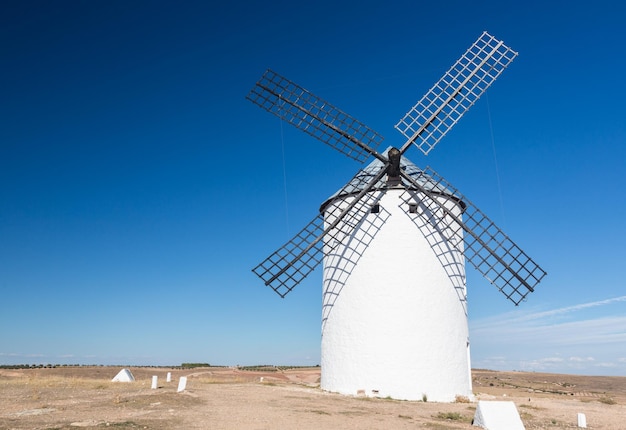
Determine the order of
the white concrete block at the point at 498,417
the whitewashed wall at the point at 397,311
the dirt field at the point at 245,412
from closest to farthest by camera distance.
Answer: the dirt field at the point at 245,412
the white concrete block at the point at 498,417
the whitewashed wall at the point at 397,311

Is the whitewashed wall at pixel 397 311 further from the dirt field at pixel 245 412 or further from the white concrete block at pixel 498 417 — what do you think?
the white concrete block at pixel 498 417

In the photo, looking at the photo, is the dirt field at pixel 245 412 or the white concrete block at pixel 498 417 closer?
the dirt field at pixel 245 412

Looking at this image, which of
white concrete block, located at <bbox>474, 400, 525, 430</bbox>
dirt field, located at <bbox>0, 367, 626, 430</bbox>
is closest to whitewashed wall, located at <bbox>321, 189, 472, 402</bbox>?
dirt field, located at <bbox>0, 367, 626, 430</bbox>

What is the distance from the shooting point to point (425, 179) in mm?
18156

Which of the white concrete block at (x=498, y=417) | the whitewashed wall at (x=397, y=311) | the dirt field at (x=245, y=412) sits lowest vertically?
the dirt field at (x=245, y=412)

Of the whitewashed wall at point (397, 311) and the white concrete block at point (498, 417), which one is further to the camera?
the whitewashed wall at point (397, 311)

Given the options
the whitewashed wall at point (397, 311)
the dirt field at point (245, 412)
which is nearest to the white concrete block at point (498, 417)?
the dirt field at point (245, 412)

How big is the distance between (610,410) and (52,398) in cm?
1818

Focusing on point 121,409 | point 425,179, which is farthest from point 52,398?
point 425,179

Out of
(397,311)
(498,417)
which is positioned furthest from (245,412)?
(397,311)

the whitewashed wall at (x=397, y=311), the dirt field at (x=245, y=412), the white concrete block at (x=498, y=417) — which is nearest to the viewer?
the dirt field at (x=245, y=412)

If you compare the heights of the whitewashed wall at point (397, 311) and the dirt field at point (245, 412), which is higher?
the whitewashed wall at point (397, 311)

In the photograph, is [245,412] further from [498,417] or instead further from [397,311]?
[397,311]

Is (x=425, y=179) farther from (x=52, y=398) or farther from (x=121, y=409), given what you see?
(x=52, y=398)
